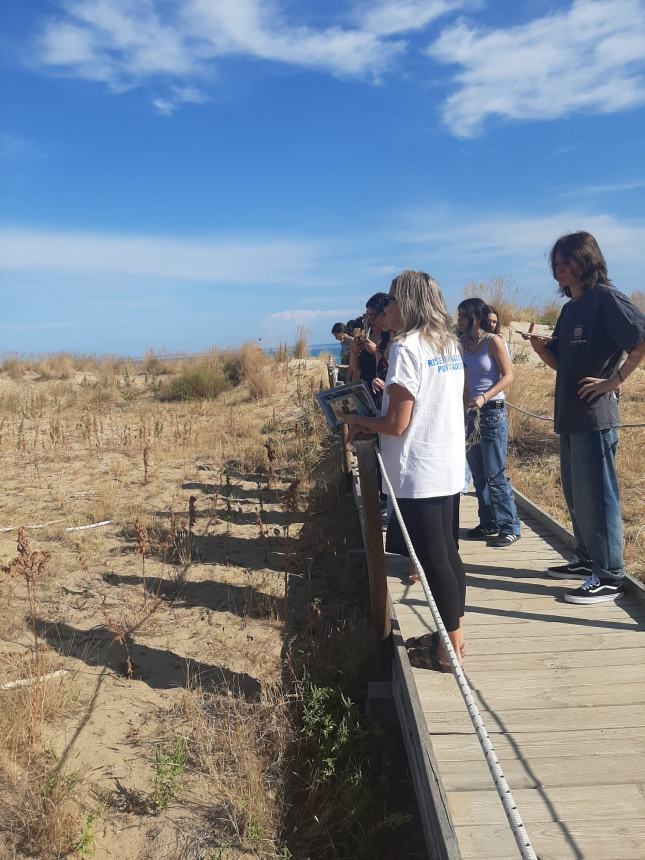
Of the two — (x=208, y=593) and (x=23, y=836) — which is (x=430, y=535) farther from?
(x=208, y=593)

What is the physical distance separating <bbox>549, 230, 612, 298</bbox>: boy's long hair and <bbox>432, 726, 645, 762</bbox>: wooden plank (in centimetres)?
207

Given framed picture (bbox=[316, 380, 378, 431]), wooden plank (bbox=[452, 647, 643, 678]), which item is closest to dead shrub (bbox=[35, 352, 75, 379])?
framed picture (bbox=[316, 380, 378, 431])

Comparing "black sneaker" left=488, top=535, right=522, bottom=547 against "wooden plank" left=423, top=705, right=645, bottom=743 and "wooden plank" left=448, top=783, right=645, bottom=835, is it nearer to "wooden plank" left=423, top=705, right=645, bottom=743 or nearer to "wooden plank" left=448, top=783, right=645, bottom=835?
"wooden plank" left=423, top=705, right=645, bottom=743

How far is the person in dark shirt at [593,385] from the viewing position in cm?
332

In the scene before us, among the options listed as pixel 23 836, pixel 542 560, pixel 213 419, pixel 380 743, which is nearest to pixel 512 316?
pixel 213 419

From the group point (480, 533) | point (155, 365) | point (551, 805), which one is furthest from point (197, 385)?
point (551, 805)

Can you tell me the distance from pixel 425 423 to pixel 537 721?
1.27 meters

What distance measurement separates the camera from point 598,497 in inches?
135

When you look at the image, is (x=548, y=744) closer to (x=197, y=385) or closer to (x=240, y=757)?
(x=240, y=757)

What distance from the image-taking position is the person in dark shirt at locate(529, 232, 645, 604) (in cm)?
332

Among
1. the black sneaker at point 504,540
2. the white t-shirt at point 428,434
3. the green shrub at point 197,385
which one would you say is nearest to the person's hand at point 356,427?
the white t-shirt at point 428,434

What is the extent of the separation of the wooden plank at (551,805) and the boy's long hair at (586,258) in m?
2.28

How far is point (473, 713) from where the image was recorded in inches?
70.5

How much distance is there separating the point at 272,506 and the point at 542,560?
12.8ft
